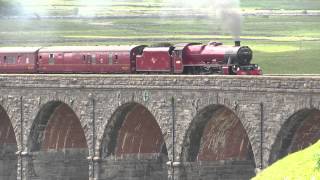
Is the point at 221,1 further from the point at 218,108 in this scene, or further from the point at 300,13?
the point at 300,13

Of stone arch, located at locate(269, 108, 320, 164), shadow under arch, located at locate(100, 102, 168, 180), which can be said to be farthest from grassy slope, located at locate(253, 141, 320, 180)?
shadow under arch, located at locate(100, 102, 168, 180)

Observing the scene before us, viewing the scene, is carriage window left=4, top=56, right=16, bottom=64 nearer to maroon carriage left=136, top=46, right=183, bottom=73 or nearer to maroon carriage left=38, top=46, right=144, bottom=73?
maroon carriage left=38, top=46, right=144, bottom=73

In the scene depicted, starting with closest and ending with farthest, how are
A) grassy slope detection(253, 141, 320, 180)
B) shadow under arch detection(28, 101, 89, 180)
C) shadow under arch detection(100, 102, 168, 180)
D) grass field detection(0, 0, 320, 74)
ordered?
grassy slope detection(253, 141, 320, 180) → shadow under arch detection(100, 102, 168, 180) → shadow under arch detection(28, 101, 89, 180) → grass field detection(0, 0, 320, 74)

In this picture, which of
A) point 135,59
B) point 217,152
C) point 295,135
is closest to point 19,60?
point 135,59

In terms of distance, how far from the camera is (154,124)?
63.7 meters

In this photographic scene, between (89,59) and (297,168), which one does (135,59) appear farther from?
(297,168)

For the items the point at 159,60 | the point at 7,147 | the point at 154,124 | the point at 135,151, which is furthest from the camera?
the point at 7,147

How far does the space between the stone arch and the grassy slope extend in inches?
337

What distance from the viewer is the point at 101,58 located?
6869 centimetres

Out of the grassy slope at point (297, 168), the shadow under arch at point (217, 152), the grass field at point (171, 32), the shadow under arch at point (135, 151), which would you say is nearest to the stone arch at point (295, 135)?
the shadow under arch at point (217, 152)

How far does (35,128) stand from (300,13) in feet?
394

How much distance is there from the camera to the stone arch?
169 feet

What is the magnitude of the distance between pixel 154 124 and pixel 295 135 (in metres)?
13.6

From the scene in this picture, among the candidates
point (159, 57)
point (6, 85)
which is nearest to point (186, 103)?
point (159, 57)
